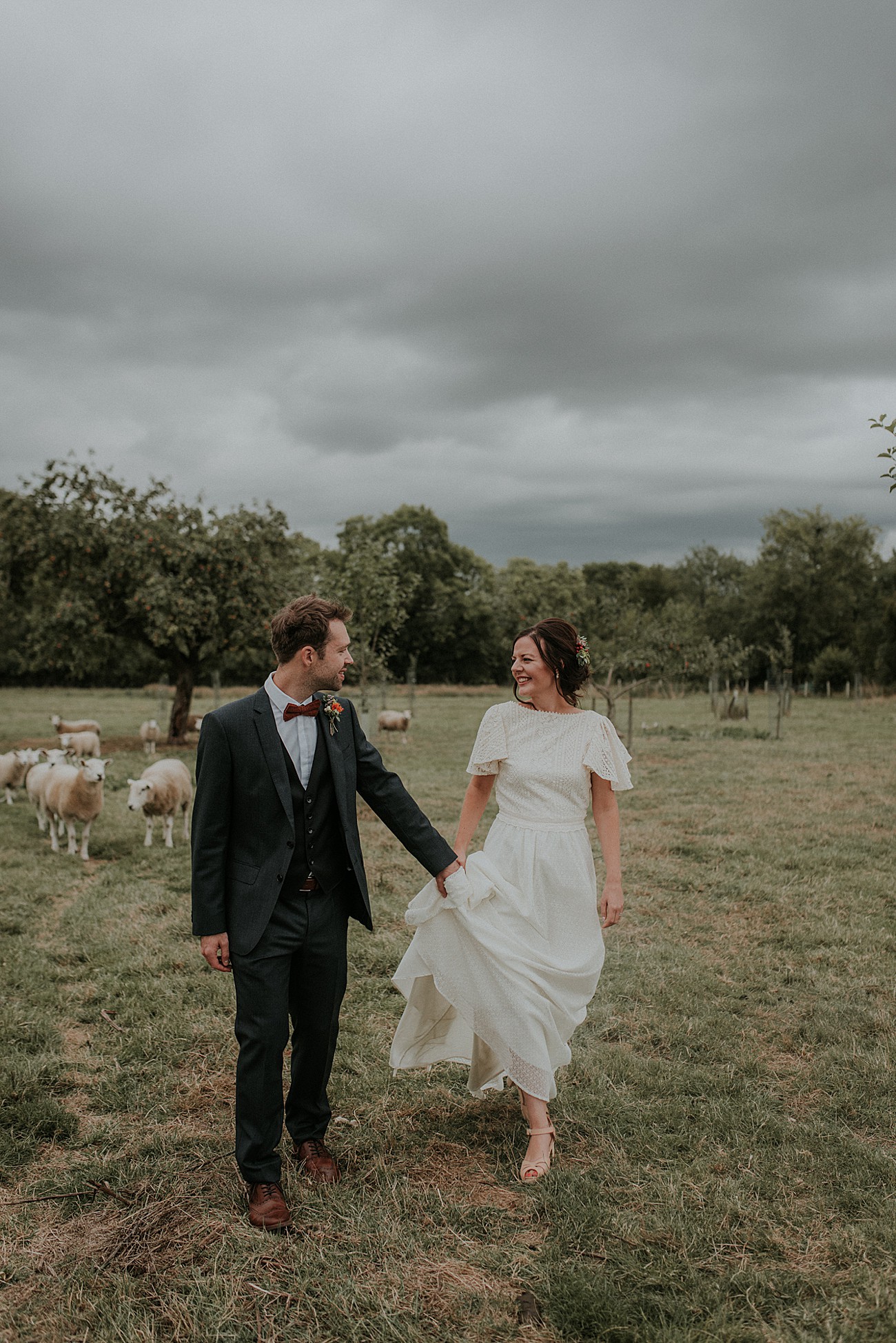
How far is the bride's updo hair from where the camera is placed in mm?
4273

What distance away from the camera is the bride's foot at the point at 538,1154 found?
12.6 feet

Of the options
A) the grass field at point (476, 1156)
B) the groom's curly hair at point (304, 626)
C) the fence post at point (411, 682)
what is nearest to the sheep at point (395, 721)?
the fence post at point (411, 682)

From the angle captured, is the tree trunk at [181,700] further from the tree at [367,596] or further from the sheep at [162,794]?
the sheep at [162,794]

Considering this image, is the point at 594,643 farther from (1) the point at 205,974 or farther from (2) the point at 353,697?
(1) the point at 205,974

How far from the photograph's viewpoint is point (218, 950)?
3551 millimetres

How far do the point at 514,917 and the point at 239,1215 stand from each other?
1.61m

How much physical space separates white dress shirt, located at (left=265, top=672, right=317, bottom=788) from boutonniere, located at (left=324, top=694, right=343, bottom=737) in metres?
0.08

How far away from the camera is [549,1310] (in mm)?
3010

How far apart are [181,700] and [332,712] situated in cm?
2013

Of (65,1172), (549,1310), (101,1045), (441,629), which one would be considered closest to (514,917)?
(549,1310)

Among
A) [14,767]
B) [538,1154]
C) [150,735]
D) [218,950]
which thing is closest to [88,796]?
[14,767]

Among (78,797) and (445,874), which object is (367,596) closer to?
(78,797)

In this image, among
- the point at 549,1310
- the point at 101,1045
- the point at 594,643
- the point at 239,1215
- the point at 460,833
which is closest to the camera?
the point at 549,1310

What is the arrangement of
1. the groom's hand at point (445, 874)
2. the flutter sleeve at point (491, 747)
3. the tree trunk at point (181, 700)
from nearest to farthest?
the groom's hand at point (445, 874), the flutter sleeve at point (491, 747), the tree trunk at point (181, 700)
